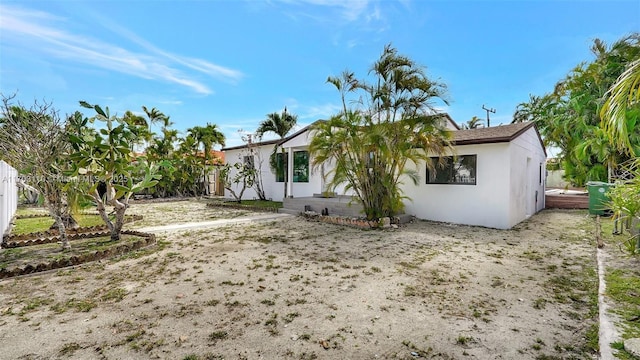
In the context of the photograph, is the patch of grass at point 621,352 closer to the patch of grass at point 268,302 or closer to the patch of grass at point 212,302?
the patch of grass at point 268,302

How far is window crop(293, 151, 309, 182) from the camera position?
15.4 m

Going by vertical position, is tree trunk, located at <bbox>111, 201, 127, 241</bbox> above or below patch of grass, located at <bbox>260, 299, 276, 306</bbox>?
above

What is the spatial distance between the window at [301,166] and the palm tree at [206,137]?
7625 millimetres

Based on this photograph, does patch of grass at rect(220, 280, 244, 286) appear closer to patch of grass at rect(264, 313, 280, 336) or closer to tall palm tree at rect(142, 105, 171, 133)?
patch of grass at rect(264, 313, 280, 336)

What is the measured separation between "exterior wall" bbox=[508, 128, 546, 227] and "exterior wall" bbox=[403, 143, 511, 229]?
0.85 feet

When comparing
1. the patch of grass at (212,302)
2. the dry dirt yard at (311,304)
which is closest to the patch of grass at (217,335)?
the dry dirt yard at (311,304)

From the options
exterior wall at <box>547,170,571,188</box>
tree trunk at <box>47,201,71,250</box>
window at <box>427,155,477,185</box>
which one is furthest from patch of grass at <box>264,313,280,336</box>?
exterior wall at <box>547,170,571,188</box>

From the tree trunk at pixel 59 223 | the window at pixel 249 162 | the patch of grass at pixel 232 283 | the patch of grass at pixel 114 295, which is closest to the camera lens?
the patch of grass at pixel 114 295

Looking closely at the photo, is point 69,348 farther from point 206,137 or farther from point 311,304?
point 206,137

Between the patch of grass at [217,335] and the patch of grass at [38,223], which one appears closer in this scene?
the patch of grass at [217,335]

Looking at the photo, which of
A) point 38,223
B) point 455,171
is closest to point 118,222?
point 38,223

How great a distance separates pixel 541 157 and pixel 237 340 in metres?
15.9

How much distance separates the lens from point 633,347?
271 cm

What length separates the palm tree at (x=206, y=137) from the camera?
20.3 metres
